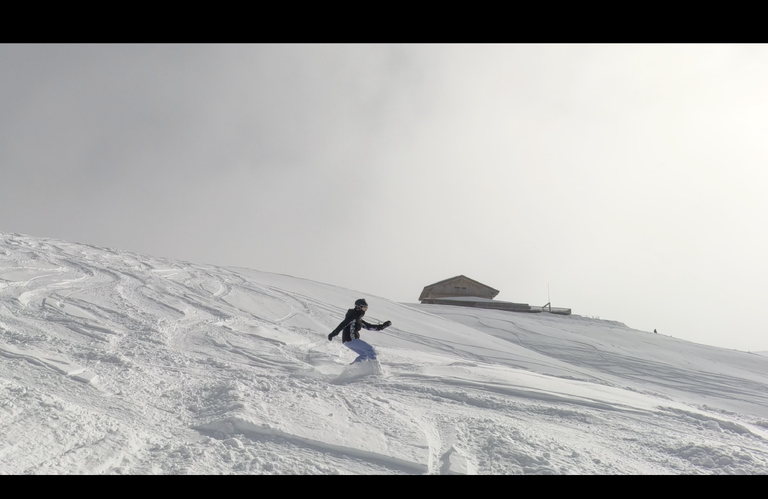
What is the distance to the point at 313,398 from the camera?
586 centimetres

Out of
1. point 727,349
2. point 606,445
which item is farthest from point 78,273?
point 727,349

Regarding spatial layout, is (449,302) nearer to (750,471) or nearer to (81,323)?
(81,323)

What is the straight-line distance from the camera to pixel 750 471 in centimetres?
453

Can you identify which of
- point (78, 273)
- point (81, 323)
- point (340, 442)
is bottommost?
point (340, 442)

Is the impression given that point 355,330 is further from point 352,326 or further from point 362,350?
point 362,350

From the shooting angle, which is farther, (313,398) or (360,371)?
(360,371)

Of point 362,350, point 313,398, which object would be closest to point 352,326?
point 362,350

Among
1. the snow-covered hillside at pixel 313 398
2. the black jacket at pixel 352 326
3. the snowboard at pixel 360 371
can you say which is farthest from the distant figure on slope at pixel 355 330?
the snow-covered hillside at pixel 313 398

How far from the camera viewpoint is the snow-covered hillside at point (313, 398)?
14.1ft

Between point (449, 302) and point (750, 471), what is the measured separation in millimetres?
21143

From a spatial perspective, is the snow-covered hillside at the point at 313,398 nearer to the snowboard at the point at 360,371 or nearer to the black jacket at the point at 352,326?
the snowboard at the point at 360,371

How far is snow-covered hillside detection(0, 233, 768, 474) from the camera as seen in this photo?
4.31 m

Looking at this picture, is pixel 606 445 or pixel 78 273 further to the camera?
pixel 78 273

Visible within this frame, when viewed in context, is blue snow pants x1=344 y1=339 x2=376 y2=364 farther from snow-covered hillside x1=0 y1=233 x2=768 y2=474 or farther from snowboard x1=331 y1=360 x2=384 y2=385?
snow-covered hillside x1=0 y1=233 x2=768 y2=474
